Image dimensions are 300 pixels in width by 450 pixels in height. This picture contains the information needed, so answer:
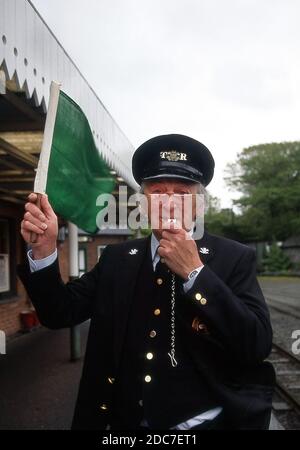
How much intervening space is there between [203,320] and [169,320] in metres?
0.26

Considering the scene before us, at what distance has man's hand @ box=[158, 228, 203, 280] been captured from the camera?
1.62 meters

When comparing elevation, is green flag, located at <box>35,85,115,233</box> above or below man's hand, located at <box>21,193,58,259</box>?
above

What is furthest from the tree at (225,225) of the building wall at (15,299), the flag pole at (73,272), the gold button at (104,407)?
the gold button at (104,407)

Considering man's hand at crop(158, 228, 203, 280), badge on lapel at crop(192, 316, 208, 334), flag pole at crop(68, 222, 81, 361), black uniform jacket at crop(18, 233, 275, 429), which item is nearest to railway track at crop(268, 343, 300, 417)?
flag pole at crop(68, 222, 81, 361)

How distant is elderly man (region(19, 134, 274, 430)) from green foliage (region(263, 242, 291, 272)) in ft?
160

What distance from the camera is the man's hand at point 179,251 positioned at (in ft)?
5.30

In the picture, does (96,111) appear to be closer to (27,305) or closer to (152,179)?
(152,179)

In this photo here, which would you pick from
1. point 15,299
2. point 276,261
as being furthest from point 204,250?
point 276,261

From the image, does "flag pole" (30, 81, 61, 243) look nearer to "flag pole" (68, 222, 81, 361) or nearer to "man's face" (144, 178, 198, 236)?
"man's face" (144, 178, 198, 236)

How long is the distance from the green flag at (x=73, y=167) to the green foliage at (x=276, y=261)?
47050mm

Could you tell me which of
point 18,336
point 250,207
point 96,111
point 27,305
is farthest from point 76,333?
point 250,207

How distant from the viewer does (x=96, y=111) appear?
5812 mm
